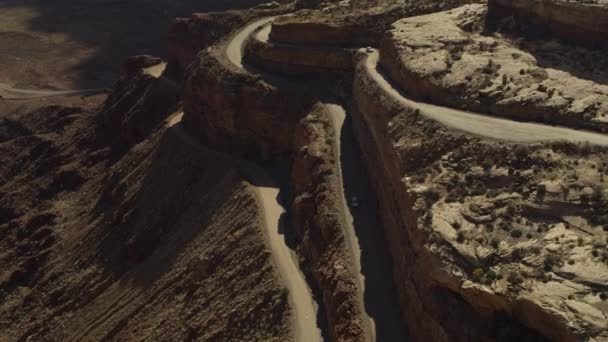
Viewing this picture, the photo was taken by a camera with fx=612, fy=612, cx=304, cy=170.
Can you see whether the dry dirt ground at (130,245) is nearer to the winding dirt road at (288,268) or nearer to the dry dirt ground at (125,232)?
the dry dirt ground at (125,232)

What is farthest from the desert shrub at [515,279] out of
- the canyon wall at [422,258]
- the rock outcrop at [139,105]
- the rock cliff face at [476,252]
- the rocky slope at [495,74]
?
the rock outcrop at [139,105]

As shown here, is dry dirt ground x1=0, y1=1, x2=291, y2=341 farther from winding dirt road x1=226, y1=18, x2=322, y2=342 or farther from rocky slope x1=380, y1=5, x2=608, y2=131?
rocky slope x1=380, y1=5, x2=608, y2=131

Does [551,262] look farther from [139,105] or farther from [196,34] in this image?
[196,34]

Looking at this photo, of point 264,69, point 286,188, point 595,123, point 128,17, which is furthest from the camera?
point 128,17

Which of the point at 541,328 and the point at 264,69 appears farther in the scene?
the point at 264,69

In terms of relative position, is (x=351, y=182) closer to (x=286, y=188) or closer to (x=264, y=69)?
(x=286, y=188)

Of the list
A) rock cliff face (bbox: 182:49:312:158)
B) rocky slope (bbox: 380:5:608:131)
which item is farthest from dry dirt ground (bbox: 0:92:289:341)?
rocky slope (bbox: 380:5:608:131)

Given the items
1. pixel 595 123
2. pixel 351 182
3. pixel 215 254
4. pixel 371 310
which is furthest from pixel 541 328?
pixel 215 254

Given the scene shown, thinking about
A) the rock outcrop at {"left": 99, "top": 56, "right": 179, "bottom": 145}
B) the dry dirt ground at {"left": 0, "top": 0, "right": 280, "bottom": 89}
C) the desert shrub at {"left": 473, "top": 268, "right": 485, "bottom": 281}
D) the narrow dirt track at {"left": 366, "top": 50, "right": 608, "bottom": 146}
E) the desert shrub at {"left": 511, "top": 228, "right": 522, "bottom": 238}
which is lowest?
the dry dirt ground at {"left": 0, "top": 0, "right": 280, "bottom": 89}
